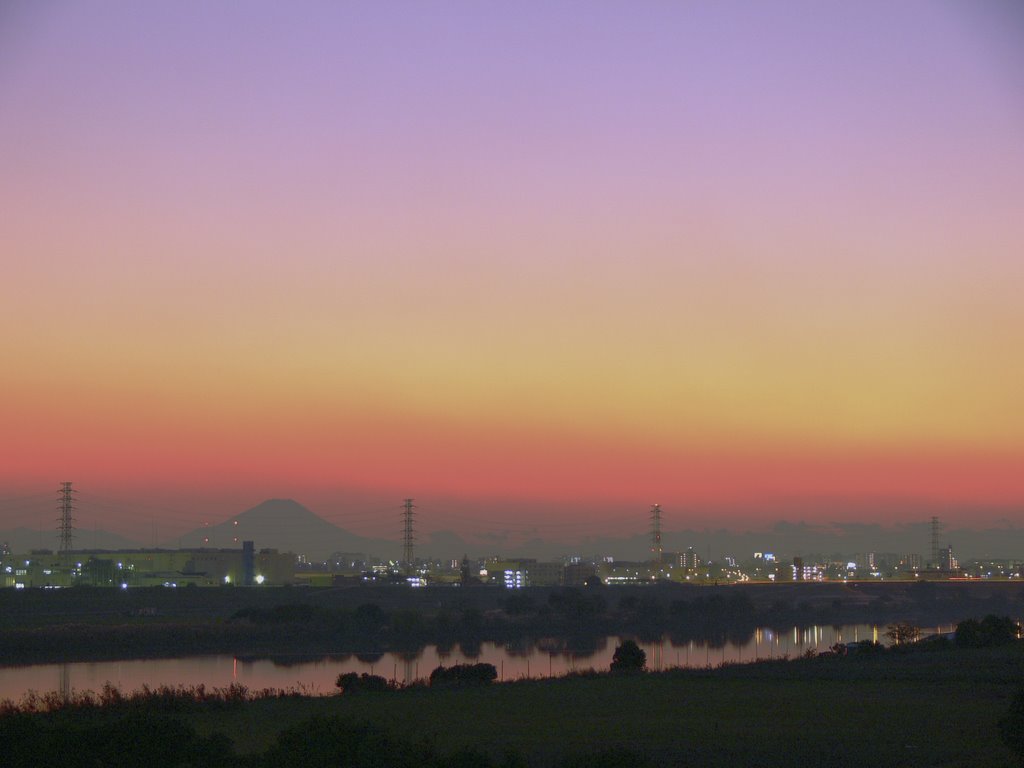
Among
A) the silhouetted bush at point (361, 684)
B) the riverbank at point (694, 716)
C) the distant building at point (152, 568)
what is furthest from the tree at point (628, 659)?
the distant building at point (152, 568)

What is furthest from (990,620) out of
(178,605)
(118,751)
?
(178,605)

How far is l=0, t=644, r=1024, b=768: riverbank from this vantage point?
1627 cm

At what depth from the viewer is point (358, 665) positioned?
41.2m

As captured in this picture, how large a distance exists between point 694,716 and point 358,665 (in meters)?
22.7

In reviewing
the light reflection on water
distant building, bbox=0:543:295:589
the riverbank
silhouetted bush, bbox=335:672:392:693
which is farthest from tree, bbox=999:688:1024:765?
distant building, bbox=0:543:295:589

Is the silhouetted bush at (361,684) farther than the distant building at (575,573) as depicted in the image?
No

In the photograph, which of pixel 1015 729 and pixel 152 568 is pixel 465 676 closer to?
pixel 1015 729

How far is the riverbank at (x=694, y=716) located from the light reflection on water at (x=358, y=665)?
6.31 meters

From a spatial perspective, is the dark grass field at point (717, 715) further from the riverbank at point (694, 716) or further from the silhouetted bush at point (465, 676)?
the silhouetted bush at point (465, 676)

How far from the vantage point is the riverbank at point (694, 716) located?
53.4 ft

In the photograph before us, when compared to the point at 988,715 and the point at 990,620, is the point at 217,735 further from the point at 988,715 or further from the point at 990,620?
the point at 990,620

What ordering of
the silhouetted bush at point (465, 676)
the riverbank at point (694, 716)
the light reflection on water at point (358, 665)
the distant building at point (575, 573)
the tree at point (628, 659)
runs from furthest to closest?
the distant building at point (575, 573)
the light reflection on water at point (358, 665)
the tree at point (628, 659)
the silhouetted bush at point (465, 676)
the riverbank at point (694, 716)

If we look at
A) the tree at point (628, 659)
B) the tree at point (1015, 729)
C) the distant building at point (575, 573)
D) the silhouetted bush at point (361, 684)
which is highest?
the tree at point (1015, 729)

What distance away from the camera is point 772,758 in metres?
16.2
